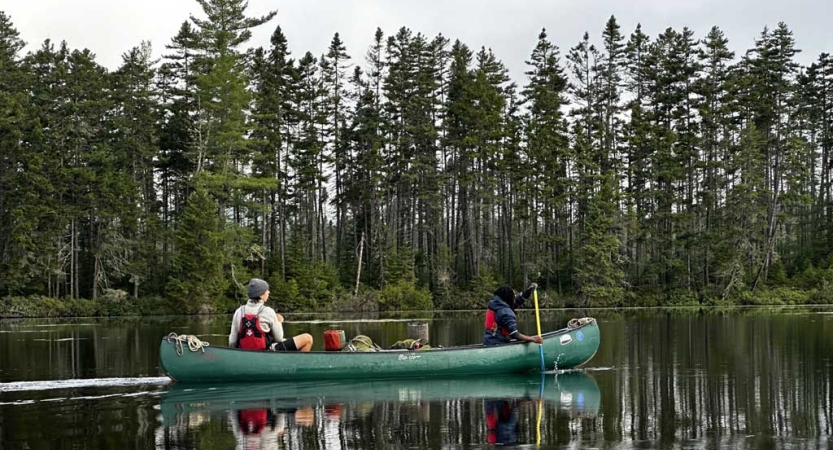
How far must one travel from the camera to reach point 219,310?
50.4 meters

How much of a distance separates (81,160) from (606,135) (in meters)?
33.4

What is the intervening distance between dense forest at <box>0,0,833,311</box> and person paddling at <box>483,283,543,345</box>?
34.0 m

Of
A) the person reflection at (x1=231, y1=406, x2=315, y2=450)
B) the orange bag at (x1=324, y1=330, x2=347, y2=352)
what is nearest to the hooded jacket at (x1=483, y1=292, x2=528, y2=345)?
the orange bag at (x1=324, y1=330, x2=347, y2=352)

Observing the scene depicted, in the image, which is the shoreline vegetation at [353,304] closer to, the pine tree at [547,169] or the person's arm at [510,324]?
the pine tree at [547,169]

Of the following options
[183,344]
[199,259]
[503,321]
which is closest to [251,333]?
[183,344]

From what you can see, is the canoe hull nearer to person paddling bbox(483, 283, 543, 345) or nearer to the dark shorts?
the dark shorts

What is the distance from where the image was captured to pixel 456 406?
44.7 ft

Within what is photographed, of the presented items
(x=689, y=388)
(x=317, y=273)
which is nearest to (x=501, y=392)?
(x=689, y=388)

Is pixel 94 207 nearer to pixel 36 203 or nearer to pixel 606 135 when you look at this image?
pixel 36 203

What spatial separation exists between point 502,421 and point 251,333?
644cm

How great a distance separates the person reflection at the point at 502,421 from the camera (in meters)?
10.7

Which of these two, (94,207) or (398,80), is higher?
(398,80)

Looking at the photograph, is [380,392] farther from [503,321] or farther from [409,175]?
[409,175]

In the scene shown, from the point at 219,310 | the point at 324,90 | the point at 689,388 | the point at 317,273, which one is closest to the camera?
the point at 689,388
